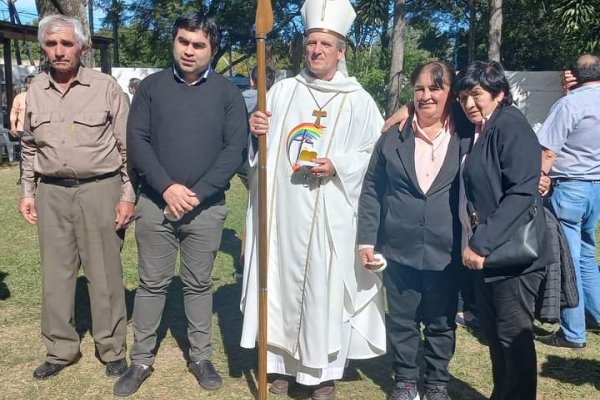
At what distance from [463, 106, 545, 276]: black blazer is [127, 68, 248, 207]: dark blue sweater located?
1321 millimetres

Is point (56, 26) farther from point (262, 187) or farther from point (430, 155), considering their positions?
point (430, 155)

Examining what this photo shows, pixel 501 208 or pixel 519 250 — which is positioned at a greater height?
pixel 501 208

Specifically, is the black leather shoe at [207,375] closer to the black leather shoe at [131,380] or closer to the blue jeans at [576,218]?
the black leather shoe at [131,380]

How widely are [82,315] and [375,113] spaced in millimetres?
2777

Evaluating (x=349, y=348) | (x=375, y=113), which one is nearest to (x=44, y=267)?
(x=349, y=348)

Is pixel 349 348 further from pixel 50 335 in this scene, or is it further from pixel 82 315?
pixel 82 315

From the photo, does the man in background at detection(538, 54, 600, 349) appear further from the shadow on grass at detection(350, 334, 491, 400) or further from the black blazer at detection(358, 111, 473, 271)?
the black blazer at detection(358, 111, 473, 271)

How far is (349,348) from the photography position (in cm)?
372

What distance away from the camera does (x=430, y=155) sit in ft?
10.8

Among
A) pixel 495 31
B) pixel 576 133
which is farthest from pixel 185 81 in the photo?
pixel 495 31

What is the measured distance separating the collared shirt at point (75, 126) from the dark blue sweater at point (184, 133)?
0.74 feet

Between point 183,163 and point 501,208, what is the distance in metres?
1.67

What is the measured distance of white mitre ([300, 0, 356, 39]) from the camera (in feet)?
11.2

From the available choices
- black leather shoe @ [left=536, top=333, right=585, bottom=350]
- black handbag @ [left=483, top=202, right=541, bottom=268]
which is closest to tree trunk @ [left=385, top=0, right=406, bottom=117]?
black leather shoe @ [left=536, top=333, right=585, bottom=350]
